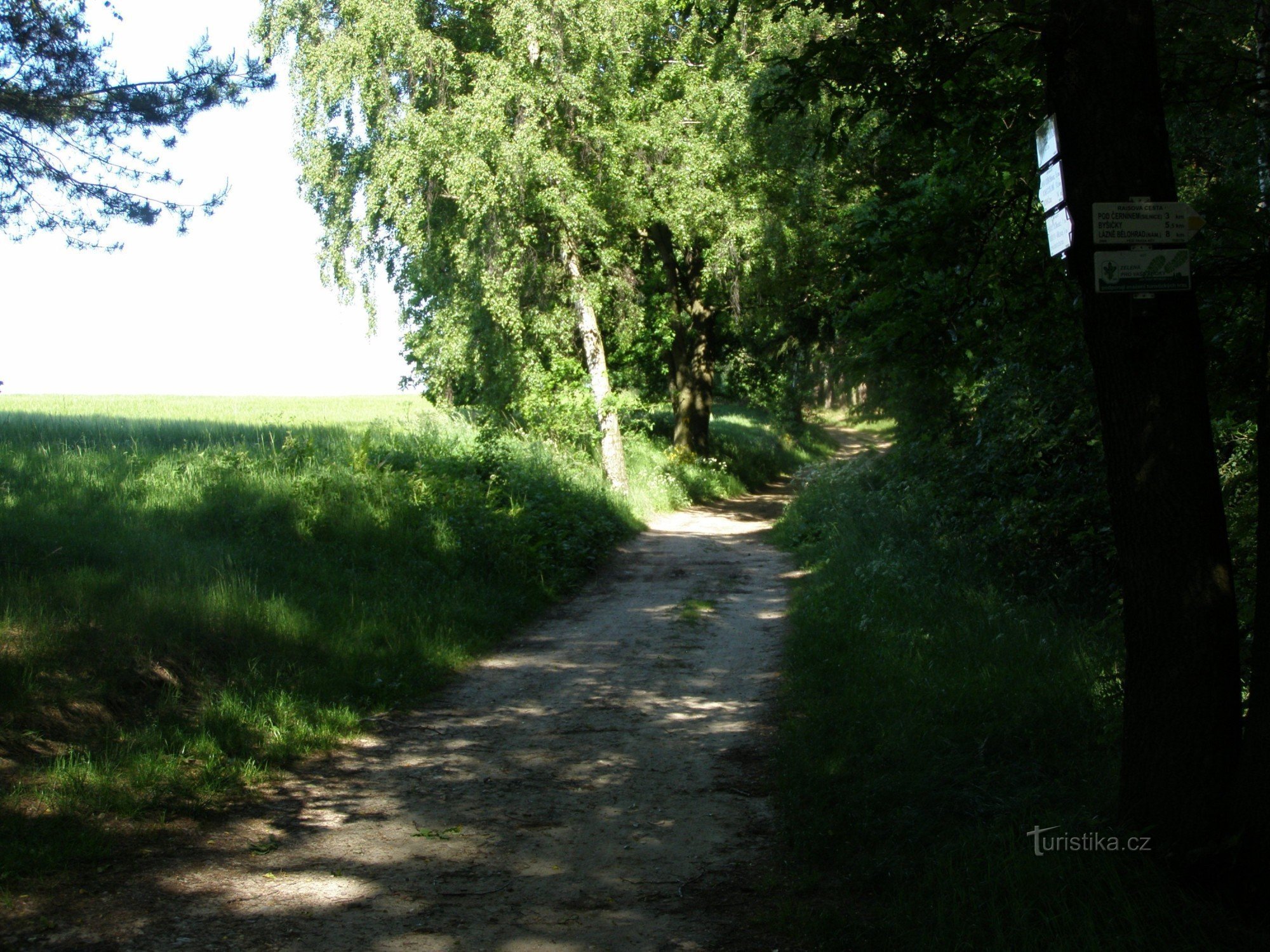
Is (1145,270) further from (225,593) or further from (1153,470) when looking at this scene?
(225,593)

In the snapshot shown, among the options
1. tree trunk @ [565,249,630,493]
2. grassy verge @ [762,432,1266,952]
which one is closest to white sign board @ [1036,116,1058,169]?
grassy verge @ [762,432,1266,952]

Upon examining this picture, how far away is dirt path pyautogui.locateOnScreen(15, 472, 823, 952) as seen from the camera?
426 centimetres

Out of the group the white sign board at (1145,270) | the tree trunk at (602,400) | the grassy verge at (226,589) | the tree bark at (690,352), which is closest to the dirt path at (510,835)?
the grassy verge at (226,589)

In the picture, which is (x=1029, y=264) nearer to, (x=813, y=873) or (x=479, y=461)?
(x=813, y=873)

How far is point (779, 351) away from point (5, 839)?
72.0 ft

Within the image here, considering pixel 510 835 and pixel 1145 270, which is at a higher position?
pixel 1145 270

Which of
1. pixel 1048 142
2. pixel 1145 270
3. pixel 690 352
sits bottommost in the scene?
pixel 1145 270

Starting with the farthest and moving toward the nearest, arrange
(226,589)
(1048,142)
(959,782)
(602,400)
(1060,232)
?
(602,400)
(226,589)
(959,782)
(1048,142)
(1060,232)

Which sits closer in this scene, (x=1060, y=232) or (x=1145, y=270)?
(x=1145, y=270)

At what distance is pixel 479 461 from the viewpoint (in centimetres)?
1591

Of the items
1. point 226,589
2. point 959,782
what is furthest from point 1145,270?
point 226,589

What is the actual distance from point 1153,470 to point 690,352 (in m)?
24.8

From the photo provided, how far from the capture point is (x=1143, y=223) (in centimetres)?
390

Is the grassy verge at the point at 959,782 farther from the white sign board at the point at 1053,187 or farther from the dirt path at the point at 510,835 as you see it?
the white sign board at the point at 1053,187
